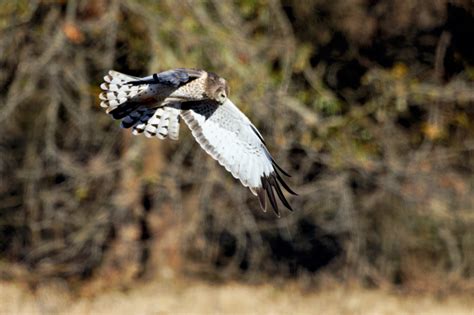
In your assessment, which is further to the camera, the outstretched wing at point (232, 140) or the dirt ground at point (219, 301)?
the dirt ground at point (219, 301)

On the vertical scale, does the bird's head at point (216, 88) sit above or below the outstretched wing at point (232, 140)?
above

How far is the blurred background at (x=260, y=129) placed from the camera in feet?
27.4

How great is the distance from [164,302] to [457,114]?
10.1ft

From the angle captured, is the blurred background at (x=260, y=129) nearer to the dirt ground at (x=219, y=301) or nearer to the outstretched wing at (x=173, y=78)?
the dirt ground at (x=219, y=301)

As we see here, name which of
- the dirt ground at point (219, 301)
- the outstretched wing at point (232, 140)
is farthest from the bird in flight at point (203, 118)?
the dirt ground at point (219, 301)

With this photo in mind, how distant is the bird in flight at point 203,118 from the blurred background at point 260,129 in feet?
6.10

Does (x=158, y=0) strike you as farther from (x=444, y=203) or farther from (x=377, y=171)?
(x=444, y=203)

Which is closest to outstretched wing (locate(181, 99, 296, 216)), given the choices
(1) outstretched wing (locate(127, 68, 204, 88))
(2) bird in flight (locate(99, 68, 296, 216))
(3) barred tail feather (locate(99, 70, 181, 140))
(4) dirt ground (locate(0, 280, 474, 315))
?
(2) bird in flight (locate(99, 68, 296, 216))

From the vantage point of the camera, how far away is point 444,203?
9.15m

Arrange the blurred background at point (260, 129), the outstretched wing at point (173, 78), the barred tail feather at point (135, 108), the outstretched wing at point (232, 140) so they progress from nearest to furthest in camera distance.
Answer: the outstretched wing at point (173, 78) < the barred tail feather at point (135, 108) < the outstretched wing at point (232, 140) < the blurred background at point (260, 129)

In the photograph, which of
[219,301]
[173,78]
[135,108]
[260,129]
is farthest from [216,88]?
[219,301]

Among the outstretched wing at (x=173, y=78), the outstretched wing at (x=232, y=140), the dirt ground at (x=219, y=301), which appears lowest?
the dirt ground at (x=219, y=301)

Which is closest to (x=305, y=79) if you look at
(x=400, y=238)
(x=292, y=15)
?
(x=292, y=15)

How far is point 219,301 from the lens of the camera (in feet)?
29.9
